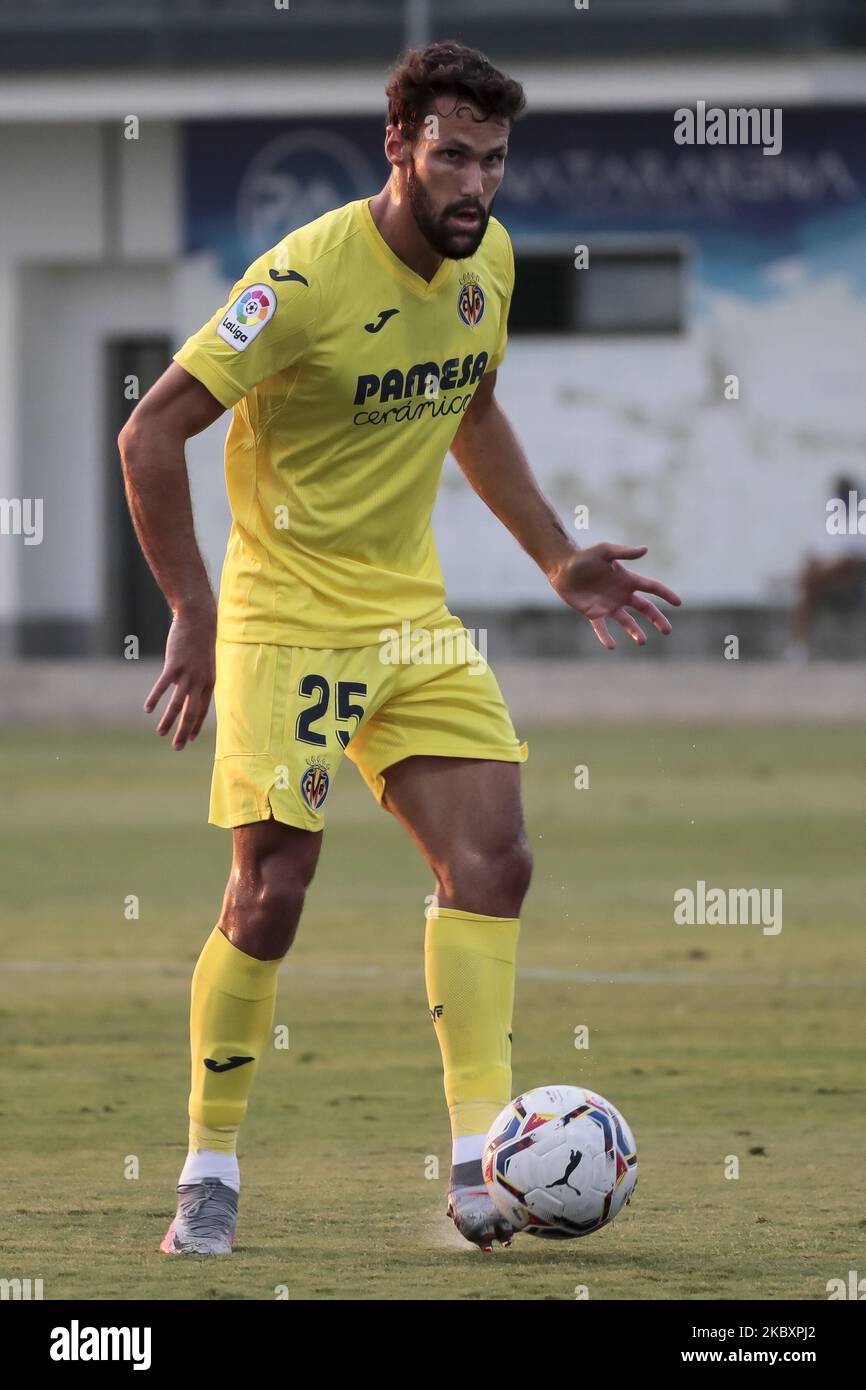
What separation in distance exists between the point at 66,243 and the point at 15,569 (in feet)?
12.7

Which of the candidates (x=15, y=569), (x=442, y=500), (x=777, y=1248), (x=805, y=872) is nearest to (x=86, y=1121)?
(x=777, y=1248)

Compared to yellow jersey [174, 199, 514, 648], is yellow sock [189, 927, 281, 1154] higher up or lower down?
lower down

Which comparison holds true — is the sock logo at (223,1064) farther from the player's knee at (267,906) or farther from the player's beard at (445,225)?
the player's beard at (445,225)

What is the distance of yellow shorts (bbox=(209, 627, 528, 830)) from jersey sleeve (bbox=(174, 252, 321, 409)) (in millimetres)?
603

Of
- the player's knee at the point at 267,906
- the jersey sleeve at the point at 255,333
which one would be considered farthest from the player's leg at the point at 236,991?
the jersey sleeve at the point at 255,333

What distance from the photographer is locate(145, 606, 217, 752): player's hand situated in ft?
16.9

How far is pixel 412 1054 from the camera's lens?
772 cm

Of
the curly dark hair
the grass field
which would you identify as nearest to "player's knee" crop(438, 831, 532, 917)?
the grass field

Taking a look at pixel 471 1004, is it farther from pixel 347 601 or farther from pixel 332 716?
pixel 347 601

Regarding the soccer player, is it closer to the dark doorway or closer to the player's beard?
the player's beard

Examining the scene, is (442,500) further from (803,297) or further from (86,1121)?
(86,1121)

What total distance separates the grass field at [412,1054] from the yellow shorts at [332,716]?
0.95m

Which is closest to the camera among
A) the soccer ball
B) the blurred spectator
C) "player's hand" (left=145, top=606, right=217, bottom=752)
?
the soccer ball

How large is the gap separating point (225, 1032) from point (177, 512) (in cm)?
111
